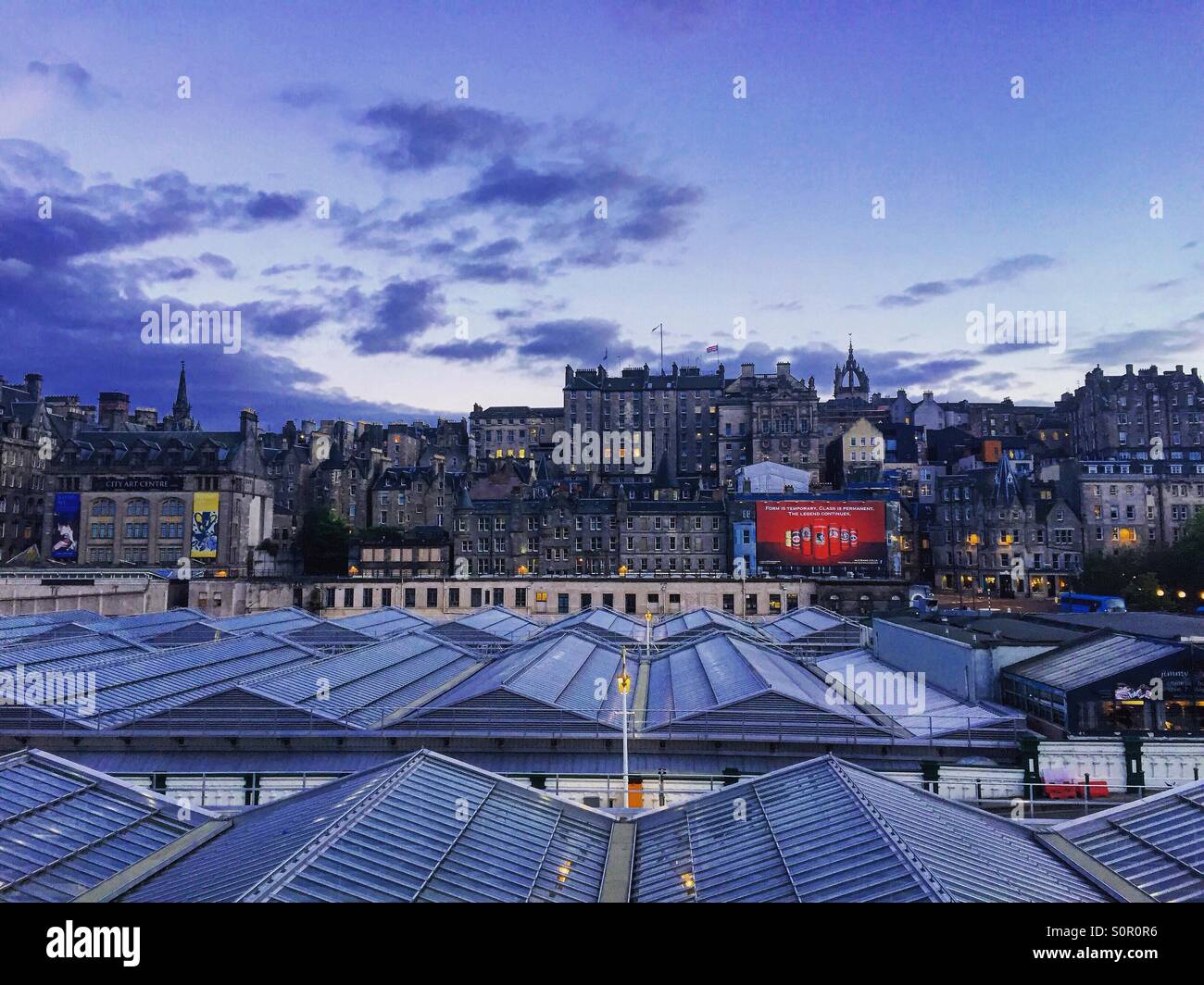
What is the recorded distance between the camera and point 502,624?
58.4m

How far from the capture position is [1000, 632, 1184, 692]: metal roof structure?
93.6ft

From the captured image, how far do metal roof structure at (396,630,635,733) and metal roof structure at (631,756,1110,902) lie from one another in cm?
1111

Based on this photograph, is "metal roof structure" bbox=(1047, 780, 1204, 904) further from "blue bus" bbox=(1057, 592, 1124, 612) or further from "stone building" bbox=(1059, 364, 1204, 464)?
"stone building" bbox=(1059, 364, 1204, 464)

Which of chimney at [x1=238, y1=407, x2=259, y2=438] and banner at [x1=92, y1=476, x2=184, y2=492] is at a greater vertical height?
chimney at [x1=238, y1=407, x2=259, y2=438]

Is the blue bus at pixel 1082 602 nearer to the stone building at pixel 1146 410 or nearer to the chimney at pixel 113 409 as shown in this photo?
the stone building at pixel 1146 410

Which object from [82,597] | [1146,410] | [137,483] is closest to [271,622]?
[82,597]

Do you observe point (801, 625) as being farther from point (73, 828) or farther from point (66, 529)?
point (66, 529)

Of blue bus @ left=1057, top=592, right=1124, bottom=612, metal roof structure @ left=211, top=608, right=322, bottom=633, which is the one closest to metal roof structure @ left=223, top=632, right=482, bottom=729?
metal roof structure @ left=211, top=608, right=322, bottom=633

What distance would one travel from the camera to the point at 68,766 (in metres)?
15.3

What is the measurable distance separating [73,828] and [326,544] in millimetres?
98218

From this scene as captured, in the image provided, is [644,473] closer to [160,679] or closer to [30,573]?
[30,573]

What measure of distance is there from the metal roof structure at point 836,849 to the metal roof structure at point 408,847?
1.34 metres

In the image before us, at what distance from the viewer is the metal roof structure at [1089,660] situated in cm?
2852
